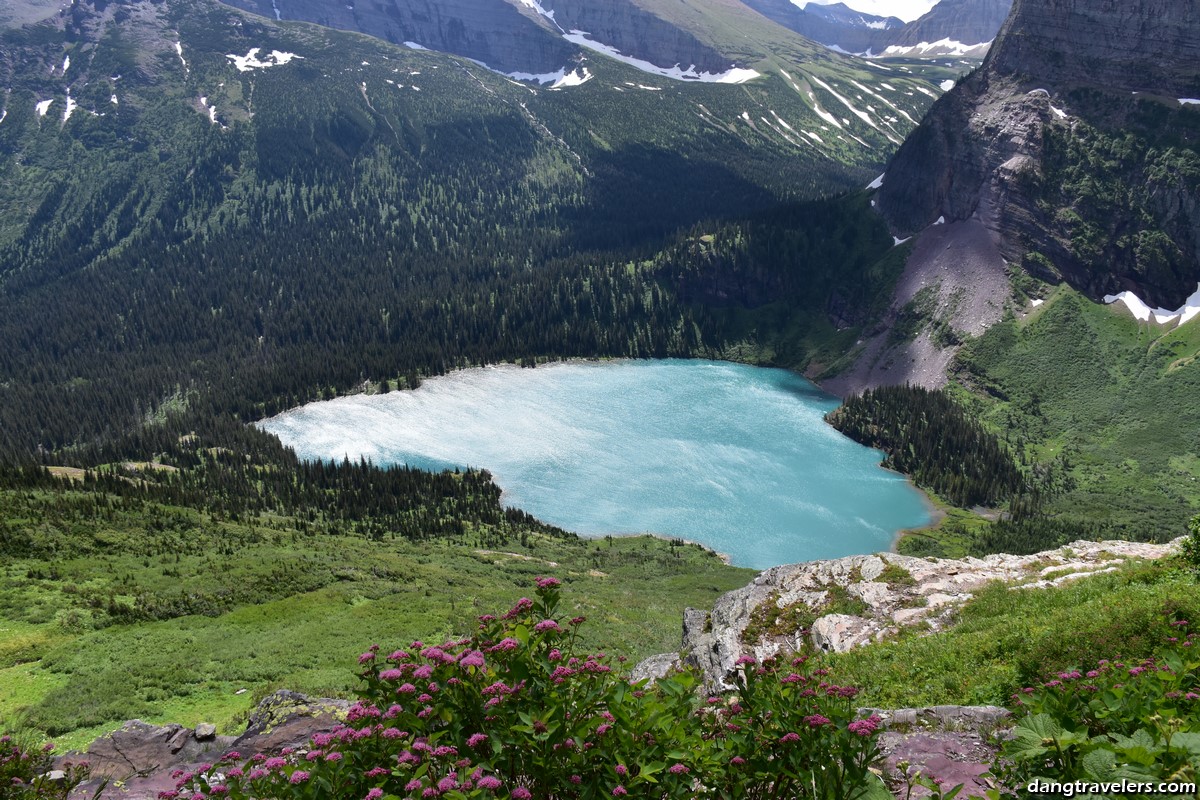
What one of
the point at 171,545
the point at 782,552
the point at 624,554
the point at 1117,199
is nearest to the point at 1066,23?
the point at 1117,199

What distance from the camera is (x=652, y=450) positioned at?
134 metres

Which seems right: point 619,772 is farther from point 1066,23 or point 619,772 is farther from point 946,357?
point 1066,23

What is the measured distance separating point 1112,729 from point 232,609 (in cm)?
4925

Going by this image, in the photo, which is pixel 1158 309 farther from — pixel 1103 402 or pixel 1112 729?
pixel 1112 729

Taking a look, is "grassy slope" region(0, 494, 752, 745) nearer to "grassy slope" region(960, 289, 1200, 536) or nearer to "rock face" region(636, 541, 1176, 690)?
"rock face" region(636, 541, 1176, 690)

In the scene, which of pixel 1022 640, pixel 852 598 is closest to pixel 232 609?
pixel 852 598

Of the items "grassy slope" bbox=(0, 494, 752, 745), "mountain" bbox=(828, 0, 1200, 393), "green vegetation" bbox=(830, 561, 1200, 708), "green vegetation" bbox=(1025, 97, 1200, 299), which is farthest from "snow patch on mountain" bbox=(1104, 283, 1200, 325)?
"green vegetation" bbox=(830, 561, 1200, 708)

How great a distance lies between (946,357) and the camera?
157750 millimetres

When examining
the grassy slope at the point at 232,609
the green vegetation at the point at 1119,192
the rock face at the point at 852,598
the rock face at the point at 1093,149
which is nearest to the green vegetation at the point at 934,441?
the rock face at the point at 1093,149

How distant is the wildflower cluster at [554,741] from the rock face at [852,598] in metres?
16.9

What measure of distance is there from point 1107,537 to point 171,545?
362ft

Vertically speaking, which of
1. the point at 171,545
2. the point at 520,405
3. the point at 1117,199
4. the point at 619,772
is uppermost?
the point at 1117,199

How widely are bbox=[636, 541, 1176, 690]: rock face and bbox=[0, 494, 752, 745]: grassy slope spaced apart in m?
12.1

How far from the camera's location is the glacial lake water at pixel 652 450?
109688mm
